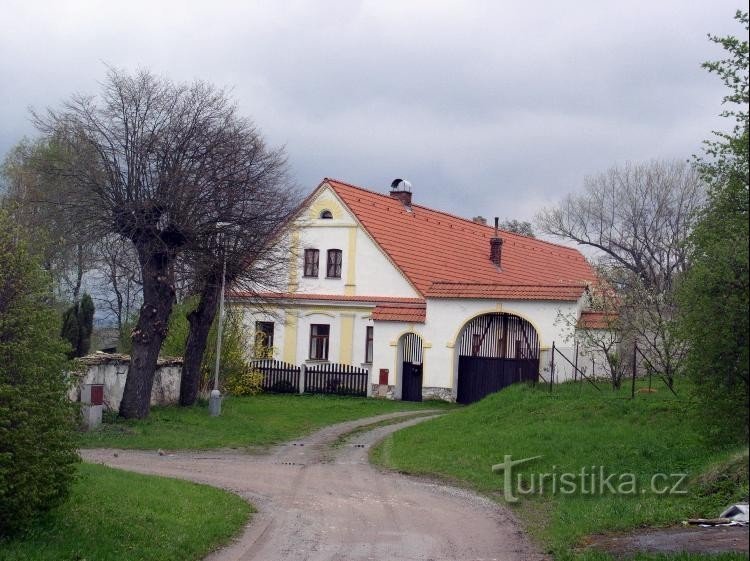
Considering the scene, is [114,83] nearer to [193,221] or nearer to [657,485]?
[193,221]

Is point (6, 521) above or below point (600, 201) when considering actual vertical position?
below

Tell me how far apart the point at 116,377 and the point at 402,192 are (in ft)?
74.8

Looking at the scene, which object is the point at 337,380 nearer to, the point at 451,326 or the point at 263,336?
the point at 263,336

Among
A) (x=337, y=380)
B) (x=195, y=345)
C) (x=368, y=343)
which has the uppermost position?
(x=368, y=343)

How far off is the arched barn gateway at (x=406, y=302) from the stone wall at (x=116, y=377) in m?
3.52

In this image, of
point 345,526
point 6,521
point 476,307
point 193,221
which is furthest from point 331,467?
point 476,307

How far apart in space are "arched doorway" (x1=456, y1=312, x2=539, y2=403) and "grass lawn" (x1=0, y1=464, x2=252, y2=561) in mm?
19425

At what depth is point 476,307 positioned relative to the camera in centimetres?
3397

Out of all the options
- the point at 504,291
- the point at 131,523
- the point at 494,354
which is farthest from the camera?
the point at 494,354

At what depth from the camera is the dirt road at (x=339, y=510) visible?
11.8 meters

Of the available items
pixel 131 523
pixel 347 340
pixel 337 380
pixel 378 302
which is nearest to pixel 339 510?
pixel 131 523

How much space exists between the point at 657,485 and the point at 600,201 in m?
30.6

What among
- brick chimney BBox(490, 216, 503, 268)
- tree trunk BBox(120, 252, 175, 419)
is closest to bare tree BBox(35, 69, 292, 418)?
tree trunk BBox(120, 252, 175, 419)

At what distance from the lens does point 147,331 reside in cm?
2503
